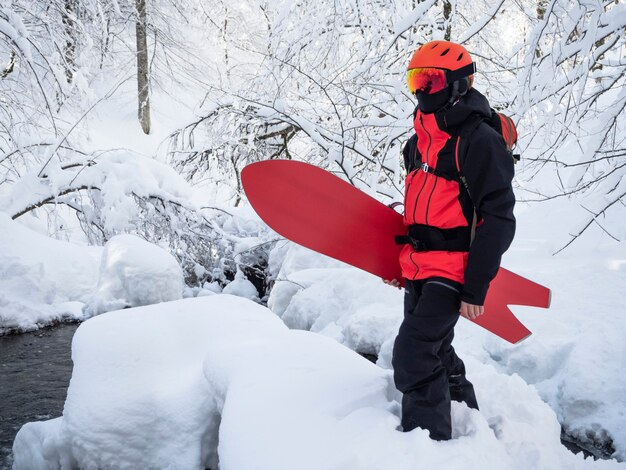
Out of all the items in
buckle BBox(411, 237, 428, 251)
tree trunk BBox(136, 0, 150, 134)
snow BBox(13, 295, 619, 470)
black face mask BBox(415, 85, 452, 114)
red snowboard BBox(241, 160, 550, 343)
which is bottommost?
snow BBox(13, 295, 619, 470)

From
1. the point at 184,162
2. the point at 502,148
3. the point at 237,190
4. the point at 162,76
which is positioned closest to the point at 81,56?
the point at 184,162

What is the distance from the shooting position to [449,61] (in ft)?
5.88

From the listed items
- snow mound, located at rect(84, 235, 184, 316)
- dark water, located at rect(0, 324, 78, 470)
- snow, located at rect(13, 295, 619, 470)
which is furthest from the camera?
snow mound, located at rect(84, 235, 184, 316)

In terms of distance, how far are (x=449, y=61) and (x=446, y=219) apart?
57cm

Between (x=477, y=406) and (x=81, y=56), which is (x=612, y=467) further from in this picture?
(x=81, y=56)

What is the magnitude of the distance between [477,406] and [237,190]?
4.48 m

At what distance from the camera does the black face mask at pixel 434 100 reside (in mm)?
1813

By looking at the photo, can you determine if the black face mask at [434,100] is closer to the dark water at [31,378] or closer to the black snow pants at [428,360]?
the black snow pants at [428,360]

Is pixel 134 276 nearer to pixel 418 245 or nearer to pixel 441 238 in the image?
pixel 418 245

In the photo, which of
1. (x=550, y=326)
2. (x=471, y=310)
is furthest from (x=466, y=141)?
(x=550, y=326)

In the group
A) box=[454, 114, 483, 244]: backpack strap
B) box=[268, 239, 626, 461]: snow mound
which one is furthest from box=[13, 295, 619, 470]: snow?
box=[454, 114, 483, 244]: backpack strap

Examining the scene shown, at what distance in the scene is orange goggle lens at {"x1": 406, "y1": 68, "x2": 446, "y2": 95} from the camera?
5.94ft

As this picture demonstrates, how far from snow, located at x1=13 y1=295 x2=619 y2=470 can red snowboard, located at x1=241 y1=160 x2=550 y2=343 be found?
420 millimetres

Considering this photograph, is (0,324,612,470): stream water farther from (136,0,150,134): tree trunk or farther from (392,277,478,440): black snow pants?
(136,0,150,134): tree trunk
